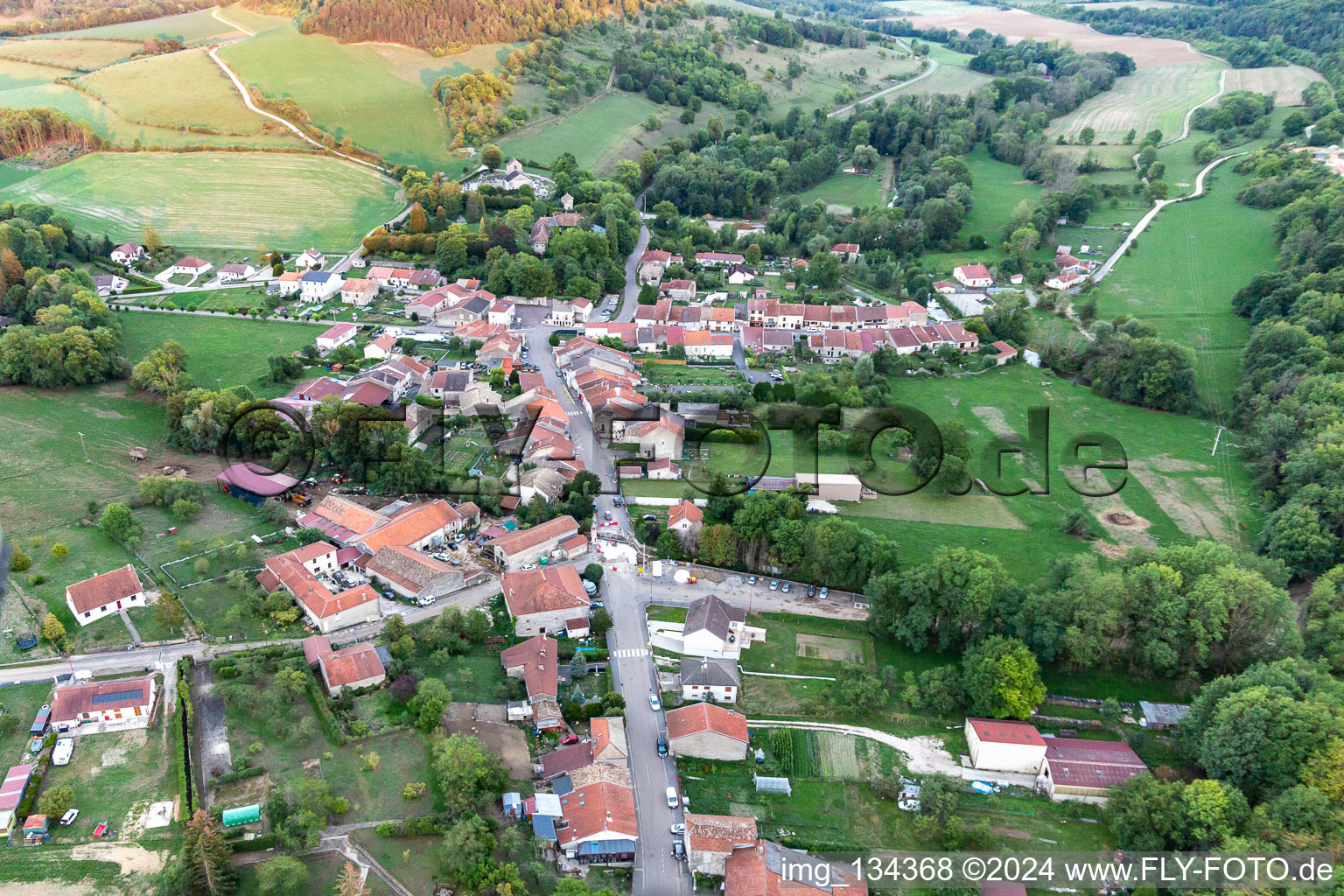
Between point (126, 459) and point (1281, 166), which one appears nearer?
point (126, 459)

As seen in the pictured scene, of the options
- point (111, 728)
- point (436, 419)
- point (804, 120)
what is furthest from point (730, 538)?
point (804, 120)

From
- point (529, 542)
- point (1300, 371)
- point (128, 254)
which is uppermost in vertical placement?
point (128, 254)

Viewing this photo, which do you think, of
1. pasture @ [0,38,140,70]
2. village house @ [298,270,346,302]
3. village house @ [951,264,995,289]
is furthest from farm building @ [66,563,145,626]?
pasture @ [0,38,140,70]

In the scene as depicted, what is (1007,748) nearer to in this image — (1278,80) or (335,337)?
(335,337)

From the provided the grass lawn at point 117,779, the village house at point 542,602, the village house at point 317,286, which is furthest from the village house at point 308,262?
the grass lawn at point 117,779

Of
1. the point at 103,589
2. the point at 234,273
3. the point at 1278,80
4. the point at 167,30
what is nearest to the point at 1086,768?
the point at 103,589

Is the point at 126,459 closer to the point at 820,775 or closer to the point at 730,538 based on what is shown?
the point at 730,538

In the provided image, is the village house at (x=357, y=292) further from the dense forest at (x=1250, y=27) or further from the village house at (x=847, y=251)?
the dense forest at (x=1250, y=27)
